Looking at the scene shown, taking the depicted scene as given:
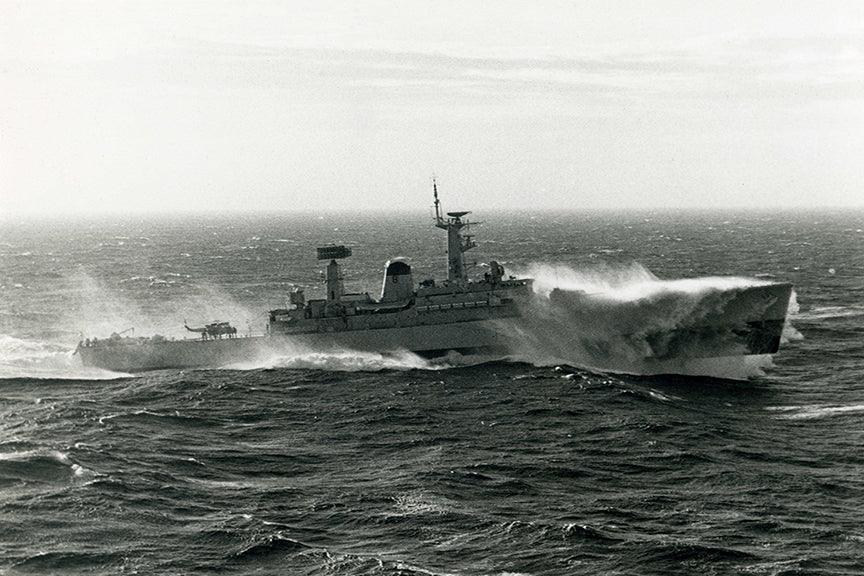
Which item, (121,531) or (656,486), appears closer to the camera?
(121,531)

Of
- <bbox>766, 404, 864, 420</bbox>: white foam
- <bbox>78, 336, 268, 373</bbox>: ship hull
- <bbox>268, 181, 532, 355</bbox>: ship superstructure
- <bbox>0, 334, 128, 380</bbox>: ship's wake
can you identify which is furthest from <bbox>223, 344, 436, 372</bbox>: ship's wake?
<bbox>766, 404, 864, 420</bbox>: white foam

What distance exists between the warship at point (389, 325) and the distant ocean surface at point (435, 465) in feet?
3.18

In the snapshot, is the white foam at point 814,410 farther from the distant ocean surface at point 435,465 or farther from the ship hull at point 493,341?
the ship hull at point 493,341

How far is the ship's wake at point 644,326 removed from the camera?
3912cm

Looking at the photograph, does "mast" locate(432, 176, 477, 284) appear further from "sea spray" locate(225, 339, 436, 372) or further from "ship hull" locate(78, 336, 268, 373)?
"ship hull" locate(78, 336, 268, 373)

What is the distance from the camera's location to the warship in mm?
41938

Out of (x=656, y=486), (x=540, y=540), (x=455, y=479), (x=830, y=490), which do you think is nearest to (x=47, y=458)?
(x=455, y=479)

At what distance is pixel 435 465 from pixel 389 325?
16642 mm

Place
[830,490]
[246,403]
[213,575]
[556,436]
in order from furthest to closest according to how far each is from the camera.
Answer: [246,403]
[556,436]
[830,490]
[213,575]

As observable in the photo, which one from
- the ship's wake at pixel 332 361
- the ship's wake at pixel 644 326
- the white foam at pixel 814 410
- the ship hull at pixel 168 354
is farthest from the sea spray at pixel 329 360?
the white foam at pixel 814 410

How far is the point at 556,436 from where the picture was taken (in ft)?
97.8

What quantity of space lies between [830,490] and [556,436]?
9.05m

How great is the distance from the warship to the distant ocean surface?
3.18ft

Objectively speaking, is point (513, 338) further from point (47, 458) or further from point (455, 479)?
point (47, 458)
